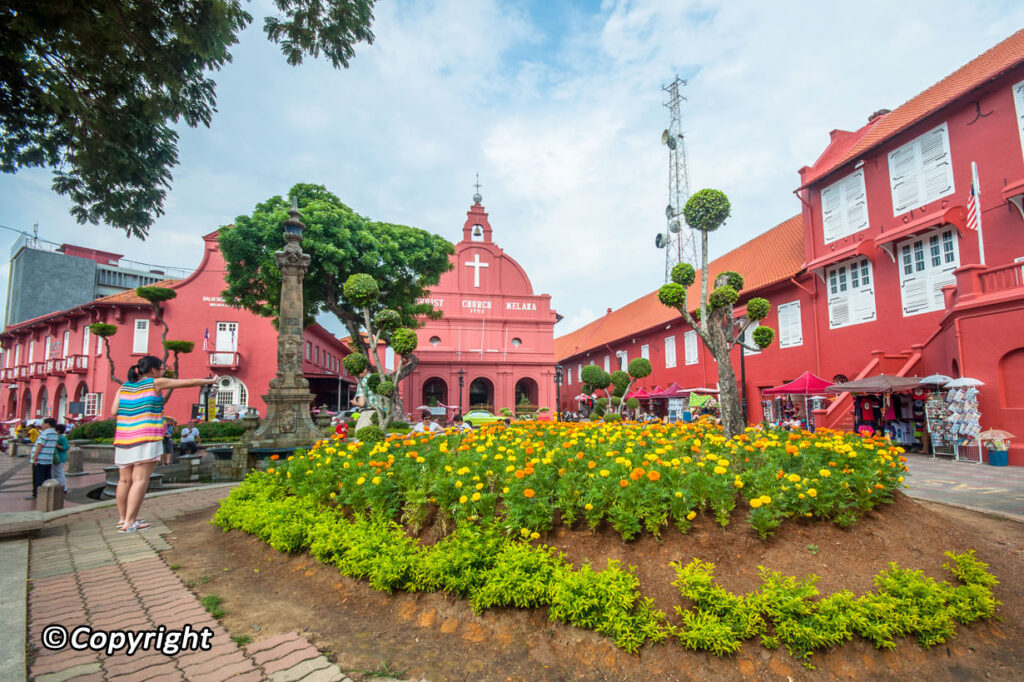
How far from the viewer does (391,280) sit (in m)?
21.8

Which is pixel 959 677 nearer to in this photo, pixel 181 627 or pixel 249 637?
pixel 249 637

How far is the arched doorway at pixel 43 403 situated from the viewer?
3017cm

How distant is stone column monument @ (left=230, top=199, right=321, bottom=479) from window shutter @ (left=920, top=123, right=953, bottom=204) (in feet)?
55.0

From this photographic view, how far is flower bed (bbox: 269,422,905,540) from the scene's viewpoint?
137 inches

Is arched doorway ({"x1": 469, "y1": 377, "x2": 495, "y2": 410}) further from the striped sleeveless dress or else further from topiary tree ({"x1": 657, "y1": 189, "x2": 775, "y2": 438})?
the striped sleeveless dress

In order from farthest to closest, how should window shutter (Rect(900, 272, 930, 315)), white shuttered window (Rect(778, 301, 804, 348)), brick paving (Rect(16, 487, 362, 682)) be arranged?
1. white shuttered window (Rect(778, 301, 804, 348))
2. window shutter (Rect(900, 272, 930, 315))
3. brick paving (Rect(16, 487, 362, 682))

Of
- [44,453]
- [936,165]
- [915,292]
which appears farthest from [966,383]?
[44,453]

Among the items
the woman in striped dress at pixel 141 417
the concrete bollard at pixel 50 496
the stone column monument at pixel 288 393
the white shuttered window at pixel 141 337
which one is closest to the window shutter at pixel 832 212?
the stone column monument at pixel 288 393

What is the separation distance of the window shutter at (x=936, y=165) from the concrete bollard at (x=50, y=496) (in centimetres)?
2002

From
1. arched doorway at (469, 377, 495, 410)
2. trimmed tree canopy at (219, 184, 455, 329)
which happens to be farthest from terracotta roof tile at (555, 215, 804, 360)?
trimmed tree canopy at (219, 184, 455, 329)

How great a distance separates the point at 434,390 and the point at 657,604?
32506 mm

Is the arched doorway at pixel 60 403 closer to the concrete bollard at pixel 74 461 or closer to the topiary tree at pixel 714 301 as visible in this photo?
the concrete bollard at pixel 74 461

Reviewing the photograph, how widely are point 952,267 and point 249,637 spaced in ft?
57.8

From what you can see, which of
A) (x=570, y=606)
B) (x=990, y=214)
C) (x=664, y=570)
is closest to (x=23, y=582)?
(x=570, y=606)
